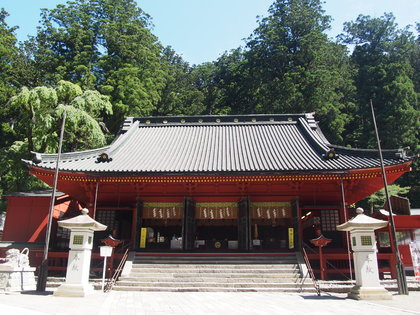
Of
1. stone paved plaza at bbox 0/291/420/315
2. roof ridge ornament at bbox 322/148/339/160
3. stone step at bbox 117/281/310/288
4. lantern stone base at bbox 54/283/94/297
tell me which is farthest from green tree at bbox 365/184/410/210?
lantern stone base at bbox 54/283/94/297

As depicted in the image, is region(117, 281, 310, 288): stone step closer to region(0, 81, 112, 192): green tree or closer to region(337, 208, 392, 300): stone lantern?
region(337, 208, 392, 300): stone lantern

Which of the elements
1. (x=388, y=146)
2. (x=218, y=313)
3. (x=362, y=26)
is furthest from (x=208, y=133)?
(x=362, y=26)

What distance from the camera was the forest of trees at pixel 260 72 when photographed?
3184 cm

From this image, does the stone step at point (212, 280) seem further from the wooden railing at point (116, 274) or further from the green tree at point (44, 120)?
the green tree at point (44, 120)

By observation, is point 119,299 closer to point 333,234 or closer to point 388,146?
point 333,234

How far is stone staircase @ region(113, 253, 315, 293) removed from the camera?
469 inches

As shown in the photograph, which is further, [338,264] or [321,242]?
Answer: [338,264]

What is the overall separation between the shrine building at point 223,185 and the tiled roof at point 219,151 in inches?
2.1

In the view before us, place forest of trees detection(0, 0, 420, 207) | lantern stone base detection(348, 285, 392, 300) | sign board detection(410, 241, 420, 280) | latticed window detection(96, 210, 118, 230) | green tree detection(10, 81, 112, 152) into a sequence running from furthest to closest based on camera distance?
forest of trees detection(0, 0, 420, 207) → green tree detection(10, 81, 112, 152) → latticed window detection(96, 210, 118, 230) → sign board detection(410, 241, 420, 280) → lantern stone base detection(348, 285, 392, 300)

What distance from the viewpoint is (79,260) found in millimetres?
10531

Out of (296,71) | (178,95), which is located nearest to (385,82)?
(296,71)

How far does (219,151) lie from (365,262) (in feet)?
32.5

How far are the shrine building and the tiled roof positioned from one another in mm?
54

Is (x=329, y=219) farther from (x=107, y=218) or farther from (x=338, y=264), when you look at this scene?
(x=107, y=218)
